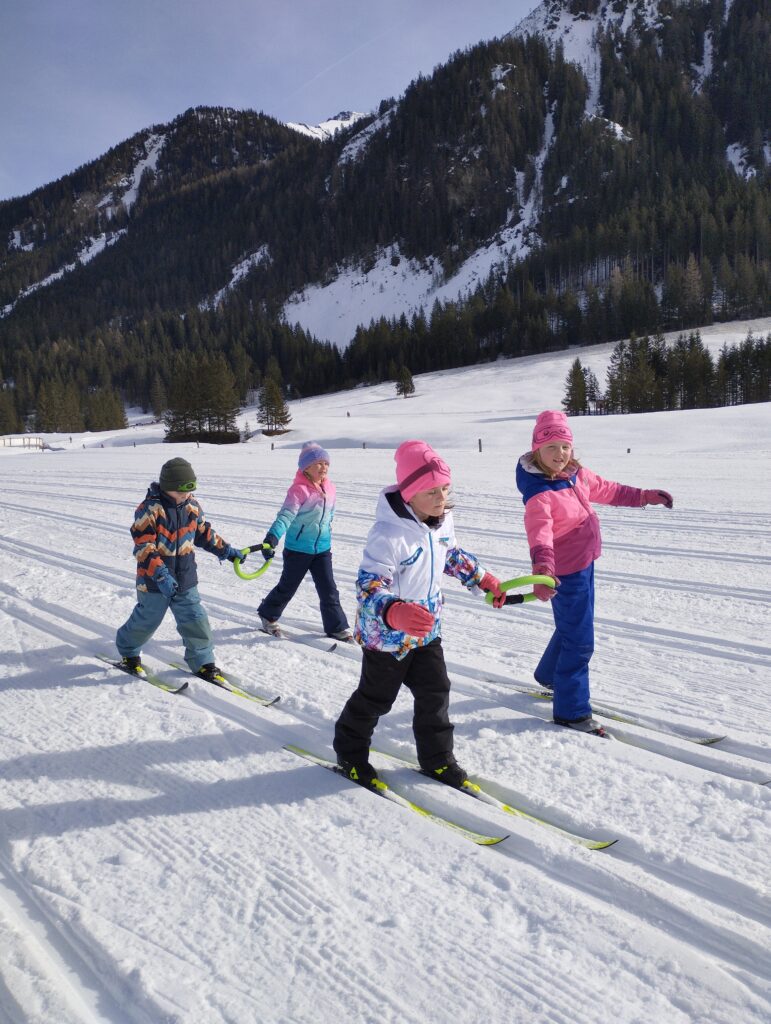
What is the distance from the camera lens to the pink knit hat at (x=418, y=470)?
2666 millimetres

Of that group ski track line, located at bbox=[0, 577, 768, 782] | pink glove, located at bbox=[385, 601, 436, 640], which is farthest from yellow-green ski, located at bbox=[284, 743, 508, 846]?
ski track line, located at bbox=[0, 577, 768, 782]

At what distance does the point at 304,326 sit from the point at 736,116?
357ft

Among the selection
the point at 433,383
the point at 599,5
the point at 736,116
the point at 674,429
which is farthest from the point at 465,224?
the point at 674,429

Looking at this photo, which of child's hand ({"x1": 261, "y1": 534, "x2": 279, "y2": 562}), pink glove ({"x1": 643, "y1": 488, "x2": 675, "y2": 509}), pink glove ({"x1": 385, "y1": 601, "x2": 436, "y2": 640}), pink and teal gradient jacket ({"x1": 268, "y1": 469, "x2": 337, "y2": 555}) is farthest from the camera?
pink and teal gradient jacket ({"x1": 268, "y1": 469, "x2": 337, "y2": 555})

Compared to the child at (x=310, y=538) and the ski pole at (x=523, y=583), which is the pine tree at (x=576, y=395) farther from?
the ski pole at (x=523, y=583)

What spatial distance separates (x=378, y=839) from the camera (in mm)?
2648

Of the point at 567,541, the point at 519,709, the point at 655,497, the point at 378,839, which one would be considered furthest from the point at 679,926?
the point at 655,497

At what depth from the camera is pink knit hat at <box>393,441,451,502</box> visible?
2666 millimetres

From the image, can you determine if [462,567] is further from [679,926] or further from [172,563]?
[172,563]

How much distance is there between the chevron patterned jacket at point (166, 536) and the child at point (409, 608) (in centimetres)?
182

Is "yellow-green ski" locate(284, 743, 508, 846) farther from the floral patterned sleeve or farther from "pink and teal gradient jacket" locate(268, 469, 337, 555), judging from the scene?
"pink and teal gradient jacket" locate(268, 469, 337, 555)

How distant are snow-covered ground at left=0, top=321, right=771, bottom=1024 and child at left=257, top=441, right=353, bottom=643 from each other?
44 cm

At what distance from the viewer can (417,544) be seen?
2785 mm

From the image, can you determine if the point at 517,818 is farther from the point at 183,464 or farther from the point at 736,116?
the point at 736,116
